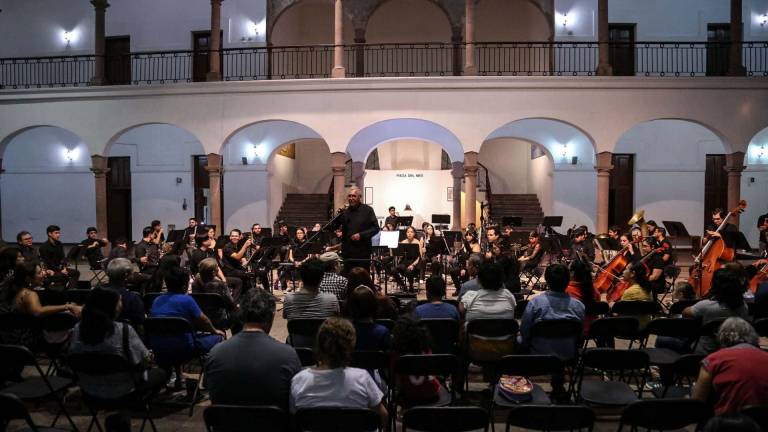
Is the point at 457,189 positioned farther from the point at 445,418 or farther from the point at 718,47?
the point at 445,418

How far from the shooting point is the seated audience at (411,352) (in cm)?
371

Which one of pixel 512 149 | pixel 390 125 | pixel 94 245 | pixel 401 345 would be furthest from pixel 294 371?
pixel 512 149

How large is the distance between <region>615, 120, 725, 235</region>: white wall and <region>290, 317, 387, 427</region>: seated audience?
53.0 ft

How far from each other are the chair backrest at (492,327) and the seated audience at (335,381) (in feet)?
5.78

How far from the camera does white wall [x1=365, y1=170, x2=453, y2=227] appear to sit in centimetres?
1998

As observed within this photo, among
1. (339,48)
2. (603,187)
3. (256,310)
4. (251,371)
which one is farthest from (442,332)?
(339,48)

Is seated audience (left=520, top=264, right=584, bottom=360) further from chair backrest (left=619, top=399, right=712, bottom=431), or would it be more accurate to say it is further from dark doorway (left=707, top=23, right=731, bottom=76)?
dark doorway (left=707, top=23, right=731, bottom=76)

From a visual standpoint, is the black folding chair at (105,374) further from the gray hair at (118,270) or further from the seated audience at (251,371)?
the gray hair at (118,270)

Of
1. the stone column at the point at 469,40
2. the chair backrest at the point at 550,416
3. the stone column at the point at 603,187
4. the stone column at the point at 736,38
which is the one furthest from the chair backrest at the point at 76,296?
the stone column at the point at 736,38

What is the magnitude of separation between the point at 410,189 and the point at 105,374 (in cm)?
1668

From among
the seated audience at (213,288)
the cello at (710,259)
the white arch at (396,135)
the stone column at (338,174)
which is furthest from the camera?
the white arch at (396,135)

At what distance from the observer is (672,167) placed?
16938 mm

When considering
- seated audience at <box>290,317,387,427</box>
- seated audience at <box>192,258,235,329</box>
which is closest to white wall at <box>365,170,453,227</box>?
seated audience at <box>192,258,235,329</box>

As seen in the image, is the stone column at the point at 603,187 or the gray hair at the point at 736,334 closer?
the gray hair at the point at 736,334
